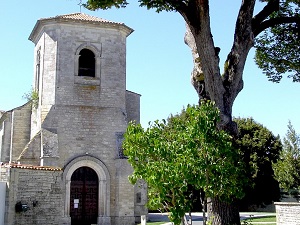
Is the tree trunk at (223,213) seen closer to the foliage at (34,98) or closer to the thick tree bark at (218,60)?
the thick tree bark at (218,60)

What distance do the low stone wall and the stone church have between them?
8.54 meters

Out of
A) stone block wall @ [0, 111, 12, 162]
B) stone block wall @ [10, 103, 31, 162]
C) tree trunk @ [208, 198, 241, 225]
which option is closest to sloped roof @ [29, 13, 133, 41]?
stone block wall @ [10, 103, 31, 162]

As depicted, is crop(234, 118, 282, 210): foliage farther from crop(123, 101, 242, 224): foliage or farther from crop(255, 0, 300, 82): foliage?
crop(123, 101, 242, 224): foliage

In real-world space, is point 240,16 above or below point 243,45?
above

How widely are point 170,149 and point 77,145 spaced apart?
14.6 meters

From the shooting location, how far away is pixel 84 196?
23.7 metres

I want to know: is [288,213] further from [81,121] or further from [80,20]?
[80,20]

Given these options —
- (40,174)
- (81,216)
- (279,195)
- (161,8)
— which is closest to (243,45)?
(161,8)

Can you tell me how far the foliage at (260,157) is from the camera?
37.0 meters

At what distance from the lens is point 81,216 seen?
76.7 feet

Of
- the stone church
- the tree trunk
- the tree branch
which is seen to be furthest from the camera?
the stone church

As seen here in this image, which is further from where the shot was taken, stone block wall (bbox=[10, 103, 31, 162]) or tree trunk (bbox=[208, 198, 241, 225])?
stone block wall (bbox=[10, 103, 31, 162])

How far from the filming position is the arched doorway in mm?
23328

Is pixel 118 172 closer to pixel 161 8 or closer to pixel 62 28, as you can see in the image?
pixel 62 28
